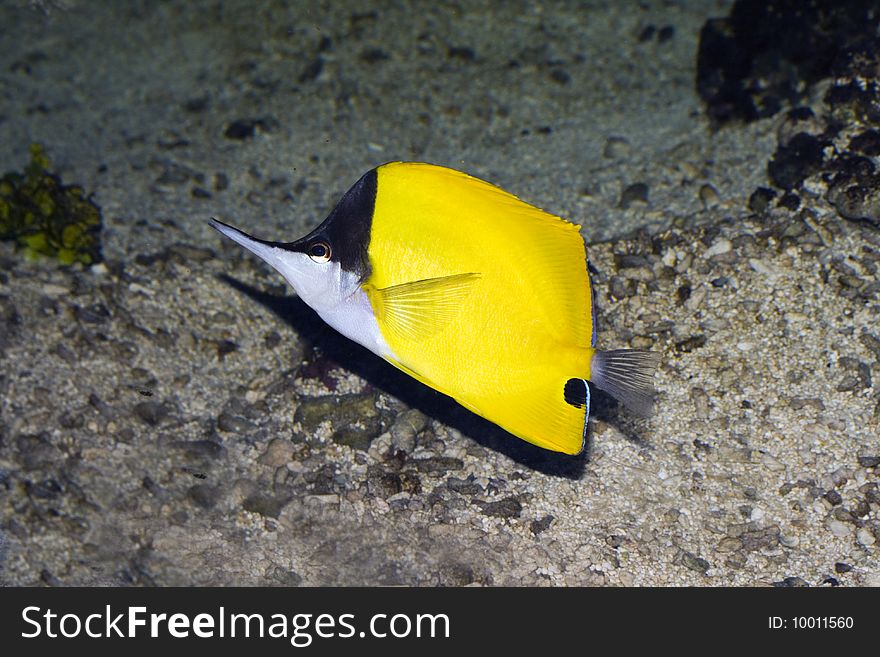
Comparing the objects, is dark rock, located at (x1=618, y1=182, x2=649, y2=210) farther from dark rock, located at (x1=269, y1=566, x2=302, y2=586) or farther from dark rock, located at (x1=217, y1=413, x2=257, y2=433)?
dark rock, located at (x1=269, y1=566, x2=302, y2=586)

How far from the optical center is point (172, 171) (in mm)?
4285

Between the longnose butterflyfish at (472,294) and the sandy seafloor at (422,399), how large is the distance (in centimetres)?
87

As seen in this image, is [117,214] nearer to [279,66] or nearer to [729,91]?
[279,66]

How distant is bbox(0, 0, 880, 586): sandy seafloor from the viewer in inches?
96.6

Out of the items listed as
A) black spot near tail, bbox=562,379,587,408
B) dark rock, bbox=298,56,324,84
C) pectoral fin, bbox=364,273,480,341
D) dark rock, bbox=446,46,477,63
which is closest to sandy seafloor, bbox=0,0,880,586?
dark rock, bbox=298,56,324,84

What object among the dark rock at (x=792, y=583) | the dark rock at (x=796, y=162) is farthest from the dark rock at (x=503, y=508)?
the dark rock at (x=796, y=162)

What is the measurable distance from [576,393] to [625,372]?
6.4 inches

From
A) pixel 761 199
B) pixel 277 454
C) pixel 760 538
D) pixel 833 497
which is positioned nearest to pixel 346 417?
pixel 277 454

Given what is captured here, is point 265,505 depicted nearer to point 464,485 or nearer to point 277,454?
point 277,454

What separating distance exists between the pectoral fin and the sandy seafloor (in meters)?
1.01

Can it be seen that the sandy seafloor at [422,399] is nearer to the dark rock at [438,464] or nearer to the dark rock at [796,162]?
the dark rock at [438,464]

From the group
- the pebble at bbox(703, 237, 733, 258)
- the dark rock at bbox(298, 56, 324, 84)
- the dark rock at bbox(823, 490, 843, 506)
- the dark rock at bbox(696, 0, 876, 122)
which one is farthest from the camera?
the dark rock at bbox(298, 56, 324, 84)

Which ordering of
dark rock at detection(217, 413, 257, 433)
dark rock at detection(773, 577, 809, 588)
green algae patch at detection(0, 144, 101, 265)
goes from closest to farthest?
dark rock at detection(773, 577, 809, 588) < dark rock at detection(217, 413, 257, 433) < green algae patch at detection(0, 144, 101, 265)
